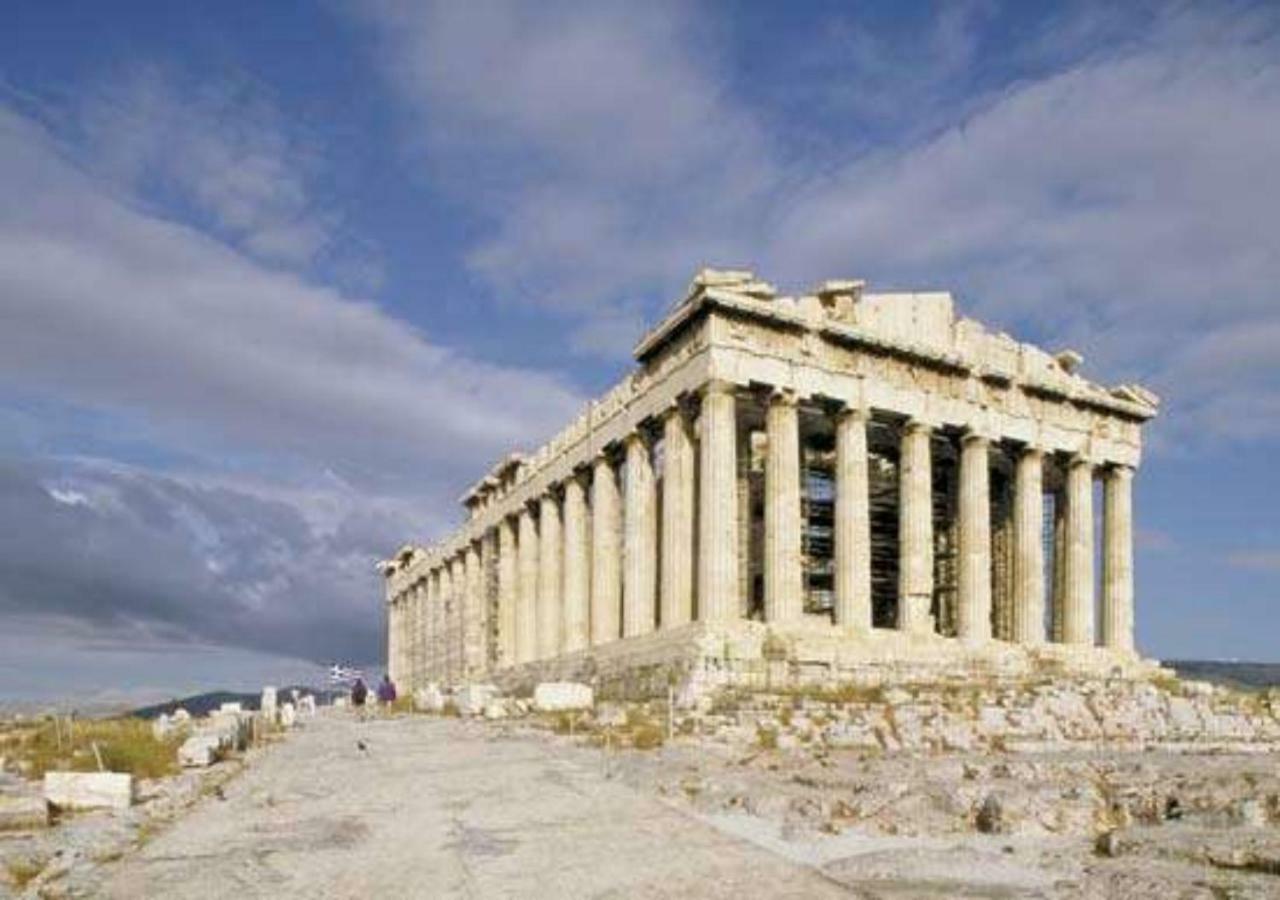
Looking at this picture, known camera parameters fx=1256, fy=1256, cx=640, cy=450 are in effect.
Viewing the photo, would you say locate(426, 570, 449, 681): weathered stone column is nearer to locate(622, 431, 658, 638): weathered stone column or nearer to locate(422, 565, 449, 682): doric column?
locate(422, 565, 449, 682): doric column

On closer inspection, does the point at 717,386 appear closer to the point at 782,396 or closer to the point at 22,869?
the point at 782,396

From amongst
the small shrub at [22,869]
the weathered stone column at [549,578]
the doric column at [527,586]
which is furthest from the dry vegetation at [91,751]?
the doric column at [527,586]

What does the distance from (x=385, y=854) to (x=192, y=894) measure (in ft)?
7.61

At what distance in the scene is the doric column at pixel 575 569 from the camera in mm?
48375

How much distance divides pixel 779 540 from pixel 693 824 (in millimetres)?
24616

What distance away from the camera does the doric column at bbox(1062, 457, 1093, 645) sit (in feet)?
155

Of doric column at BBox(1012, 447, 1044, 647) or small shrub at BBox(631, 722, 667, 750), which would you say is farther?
doric column at BBox(1012, 447, 1044, 647)

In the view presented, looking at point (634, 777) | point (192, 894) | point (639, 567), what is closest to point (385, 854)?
point (192, 894)

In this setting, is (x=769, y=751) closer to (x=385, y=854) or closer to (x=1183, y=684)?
(x=385, y=854)

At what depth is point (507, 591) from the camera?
198ft

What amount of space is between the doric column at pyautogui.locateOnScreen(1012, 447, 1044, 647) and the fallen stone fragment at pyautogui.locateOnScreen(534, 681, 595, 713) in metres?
17.7

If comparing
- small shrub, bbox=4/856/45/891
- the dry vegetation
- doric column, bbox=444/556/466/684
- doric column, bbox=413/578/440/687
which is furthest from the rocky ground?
doric column, bbox=413/578/440/687

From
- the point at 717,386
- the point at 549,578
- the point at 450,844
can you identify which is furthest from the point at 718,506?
the point at 450,844

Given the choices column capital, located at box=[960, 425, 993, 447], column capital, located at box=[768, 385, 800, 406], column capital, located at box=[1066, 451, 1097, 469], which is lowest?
column capital, located at box=[1066, 451, 1097, 469]
